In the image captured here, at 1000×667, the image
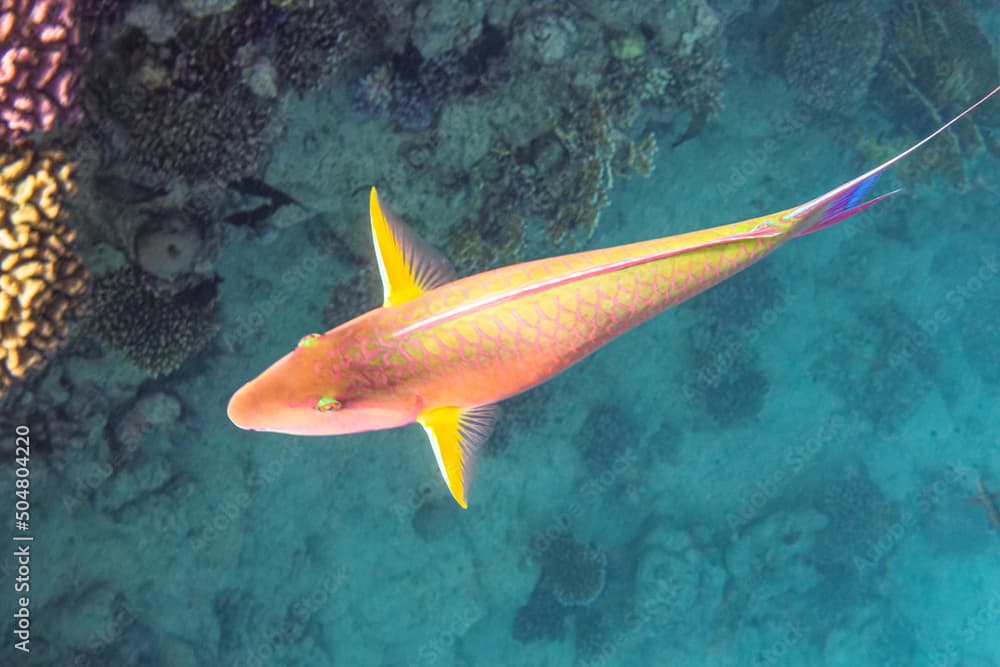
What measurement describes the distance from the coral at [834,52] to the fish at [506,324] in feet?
21.3

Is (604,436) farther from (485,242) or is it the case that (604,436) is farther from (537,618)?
(485,242)

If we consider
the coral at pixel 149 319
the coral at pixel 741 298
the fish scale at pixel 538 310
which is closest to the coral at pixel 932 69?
the coral at pixel 741 298

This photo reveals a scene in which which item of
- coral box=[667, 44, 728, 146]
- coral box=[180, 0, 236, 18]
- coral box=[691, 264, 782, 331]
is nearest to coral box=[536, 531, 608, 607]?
coral box=[691, 264, 782, 331]

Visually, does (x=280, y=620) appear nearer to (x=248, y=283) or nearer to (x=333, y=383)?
(x=248, y=283)

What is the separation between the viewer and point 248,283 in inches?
217

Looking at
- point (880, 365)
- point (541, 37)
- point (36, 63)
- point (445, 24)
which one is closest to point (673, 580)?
point (880, 365)

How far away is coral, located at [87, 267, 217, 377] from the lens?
4.48 m

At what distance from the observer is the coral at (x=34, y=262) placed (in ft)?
10.8

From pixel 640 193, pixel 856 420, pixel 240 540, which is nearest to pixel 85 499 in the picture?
pixel 240 540

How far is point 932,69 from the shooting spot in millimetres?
8445

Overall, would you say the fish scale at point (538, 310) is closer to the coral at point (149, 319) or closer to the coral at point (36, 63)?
the coral at point (36, 63)

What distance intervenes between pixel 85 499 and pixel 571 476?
6.85 meters

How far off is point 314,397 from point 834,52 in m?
8.82

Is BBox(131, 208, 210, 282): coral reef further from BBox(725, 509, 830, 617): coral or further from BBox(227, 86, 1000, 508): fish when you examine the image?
BBox(725, 509, 830, 617): coral
